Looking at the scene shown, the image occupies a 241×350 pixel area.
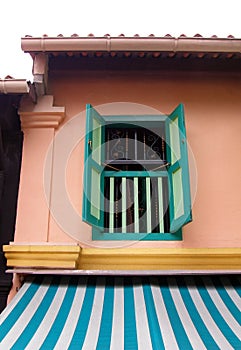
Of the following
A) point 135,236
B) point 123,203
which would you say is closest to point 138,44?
point 123,203

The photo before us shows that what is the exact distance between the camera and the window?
4594 millimetres

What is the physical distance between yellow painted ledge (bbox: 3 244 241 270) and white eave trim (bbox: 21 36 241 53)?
2539 mm

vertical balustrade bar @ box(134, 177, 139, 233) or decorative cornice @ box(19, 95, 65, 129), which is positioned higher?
decorative cornice @ box(19, 95, 65, 129)

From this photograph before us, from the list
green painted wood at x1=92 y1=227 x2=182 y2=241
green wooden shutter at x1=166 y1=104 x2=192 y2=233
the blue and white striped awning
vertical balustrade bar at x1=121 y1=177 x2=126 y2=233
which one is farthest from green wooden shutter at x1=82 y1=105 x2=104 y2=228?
green wooden shutter at x1=166 y1=104 x2=192 y2=233

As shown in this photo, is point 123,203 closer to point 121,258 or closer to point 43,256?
point 121,258

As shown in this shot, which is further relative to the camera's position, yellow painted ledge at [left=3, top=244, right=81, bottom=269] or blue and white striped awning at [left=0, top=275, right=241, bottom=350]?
yellow painted ledge at [left=3, top=244, right=81, bottom=269]

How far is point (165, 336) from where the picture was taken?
10.6ft

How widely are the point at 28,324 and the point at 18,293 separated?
611 mm

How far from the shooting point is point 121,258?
14.5 feet

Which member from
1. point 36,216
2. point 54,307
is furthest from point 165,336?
point 36,216

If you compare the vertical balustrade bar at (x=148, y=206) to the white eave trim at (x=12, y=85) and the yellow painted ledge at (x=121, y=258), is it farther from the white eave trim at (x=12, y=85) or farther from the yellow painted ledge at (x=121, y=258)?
the white eave trim at (x=12, y=85)

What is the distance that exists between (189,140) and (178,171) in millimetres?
713

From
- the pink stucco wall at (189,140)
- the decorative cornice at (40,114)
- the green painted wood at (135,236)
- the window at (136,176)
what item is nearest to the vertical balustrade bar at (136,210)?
the window at (136,176)

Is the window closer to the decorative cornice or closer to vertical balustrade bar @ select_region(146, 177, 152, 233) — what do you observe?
vertical balustrade bar @ select_region(146, 177, 152, 233)
